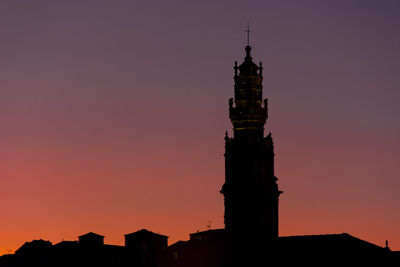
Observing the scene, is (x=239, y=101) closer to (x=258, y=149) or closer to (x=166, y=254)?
(x=258, y=149)

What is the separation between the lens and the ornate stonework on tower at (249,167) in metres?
139

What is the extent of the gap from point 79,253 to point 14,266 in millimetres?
7820

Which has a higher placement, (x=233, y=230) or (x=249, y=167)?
(x=249, y=167)

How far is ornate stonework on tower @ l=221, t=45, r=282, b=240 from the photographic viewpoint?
139 metres

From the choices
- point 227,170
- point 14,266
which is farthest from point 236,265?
point 14,266

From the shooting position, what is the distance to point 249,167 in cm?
14038

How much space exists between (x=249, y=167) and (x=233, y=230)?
7177 millimetres

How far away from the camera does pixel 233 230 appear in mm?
138250

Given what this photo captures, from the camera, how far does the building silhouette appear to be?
5325 inches

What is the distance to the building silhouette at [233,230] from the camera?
13525cm

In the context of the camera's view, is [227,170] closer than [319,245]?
No

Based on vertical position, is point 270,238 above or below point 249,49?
below

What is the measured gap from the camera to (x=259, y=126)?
463 feet

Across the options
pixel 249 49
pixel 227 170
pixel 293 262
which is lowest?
pixel 293 262
